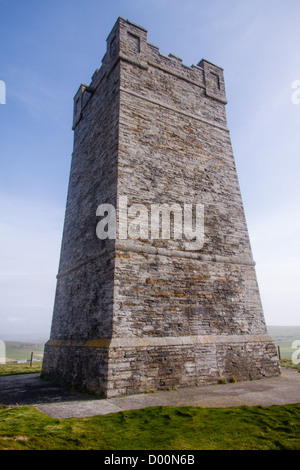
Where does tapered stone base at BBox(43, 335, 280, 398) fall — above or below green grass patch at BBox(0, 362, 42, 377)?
above

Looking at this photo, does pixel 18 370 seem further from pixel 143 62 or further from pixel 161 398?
pixel 143 62

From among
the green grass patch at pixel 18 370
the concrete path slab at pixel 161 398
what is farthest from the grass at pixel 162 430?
the green grass patch at pixel 18 370

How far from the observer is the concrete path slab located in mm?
4816

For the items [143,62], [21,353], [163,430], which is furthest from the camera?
[21,353]

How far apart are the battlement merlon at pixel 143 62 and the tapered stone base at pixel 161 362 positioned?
8.15 metres

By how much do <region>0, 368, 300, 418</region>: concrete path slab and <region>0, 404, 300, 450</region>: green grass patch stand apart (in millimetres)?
450

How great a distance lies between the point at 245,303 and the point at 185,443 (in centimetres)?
548

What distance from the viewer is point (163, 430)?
355 centimetres

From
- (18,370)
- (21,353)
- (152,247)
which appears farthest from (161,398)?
(21,353)

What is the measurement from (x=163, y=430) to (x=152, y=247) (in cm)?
415

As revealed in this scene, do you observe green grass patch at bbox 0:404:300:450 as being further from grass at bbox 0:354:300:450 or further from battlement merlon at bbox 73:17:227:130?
battlement merlon at bbox 73:17:227:130

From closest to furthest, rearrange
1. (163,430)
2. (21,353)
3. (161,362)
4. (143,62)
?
(163,430)
(161,362)
(143,62)
(21,353)

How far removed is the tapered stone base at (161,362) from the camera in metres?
5.77

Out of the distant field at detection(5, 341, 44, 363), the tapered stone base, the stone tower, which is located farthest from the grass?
the distant field at detection(5, 341, 44, 363)
